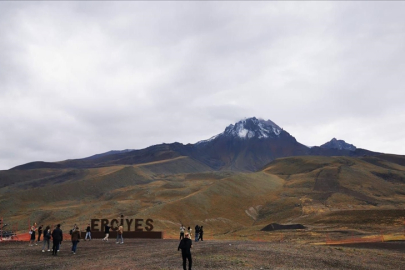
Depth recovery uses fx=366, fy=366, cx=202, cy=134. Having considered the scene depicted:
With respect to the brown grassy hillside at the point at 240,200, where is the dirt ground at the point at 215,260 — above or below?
below

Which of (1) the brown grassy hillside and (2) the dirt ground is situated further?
(1) the brown grassy hillside

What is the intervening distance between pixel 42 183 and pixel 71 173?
13499mm

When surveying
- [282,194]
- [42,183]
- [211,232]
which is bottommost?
[211,232]

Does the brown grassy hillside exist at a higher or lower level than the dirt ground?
higher

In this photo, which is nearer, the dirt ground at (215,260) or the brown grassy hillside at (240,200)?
the dirt ground at (215,260)

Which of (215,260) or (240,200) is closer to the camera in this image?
(215,260)

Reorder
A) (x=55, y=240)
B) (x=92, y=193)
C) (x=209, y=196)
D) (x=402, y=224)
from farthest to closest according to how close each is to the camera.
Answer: (x=92, y=193)
(x=209, y=196)
(x=402, y=224)
(x=55, y=240)

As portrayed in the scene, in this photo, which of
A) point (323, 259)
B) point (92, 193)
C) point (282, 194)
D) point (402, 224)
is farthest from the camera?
point (92, 193)

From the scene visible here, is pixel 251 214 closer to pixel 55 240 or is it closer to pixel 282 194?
pixel 282 194

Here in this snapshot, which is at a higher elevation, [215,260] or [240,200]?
[240,200]

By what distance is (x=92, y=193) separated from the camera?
11894cm

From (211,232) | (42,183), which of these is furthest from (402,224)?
(42,183)

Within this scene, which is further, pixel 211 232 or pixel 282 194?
pixel 282 194

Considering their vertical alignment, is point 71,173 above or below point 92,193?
above
